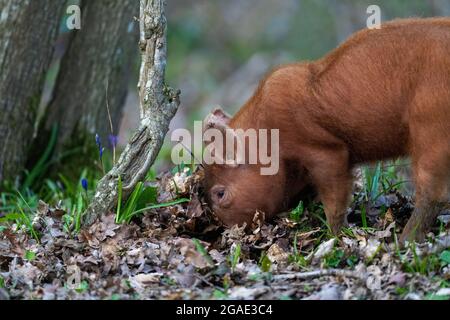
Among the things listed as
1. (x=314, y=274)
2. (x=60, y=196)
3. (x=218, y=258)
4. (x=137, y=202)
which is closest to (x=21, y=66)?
(x=60, y=196)

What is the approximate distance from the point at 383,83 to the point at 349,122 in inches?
15.8

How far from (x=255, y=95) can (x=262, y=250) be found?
4.33ft

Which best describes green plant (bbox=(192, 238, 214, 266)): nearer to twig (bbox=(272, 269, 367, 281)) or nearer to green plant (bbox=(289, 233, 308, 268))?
twig (bbox=(272, 269, 367, 281))

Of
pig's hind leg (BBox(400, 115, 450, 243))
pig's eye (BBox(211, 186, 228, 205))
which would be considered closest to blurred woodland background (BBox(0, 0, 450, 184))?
pig's eye (BBox(211, 186, 228, 205))

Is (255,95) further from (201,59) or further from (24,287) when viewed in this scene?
(201,59)

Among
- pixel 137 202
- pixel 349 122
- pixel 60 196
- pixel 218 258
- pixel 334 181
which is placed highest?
pixel 349 122

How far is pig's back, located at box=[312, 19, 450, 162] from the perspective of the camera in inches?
240

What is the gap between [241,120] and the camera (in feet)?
23.0

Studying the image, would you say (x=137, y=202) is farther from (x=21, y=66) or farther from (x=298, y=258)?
(x=21, y=66)

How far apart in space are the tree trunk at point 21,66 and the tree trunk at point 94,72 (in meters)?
0.31

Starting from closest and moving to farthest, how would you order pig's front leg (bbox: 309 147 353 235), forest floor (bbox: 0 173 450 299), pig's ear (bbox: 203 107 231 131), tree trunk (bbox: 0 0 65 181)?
forest floor (bbox: 0 173 450 299), pig's front leg (bbox: 309 147 353 235), pig's ear (bbox: 203 107 231 131), tree trunk (bbox: 0 0 65 181)

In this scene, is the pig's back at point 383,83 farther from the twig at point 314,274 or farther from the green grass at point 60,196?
the green grass at point 60,196

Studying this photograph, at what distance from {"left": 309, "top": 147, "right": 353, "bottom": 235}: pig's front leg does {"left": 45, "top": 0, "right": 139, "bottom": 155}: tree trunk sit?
9.90ft

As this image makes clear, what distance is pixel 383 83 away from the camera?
20.9ft
